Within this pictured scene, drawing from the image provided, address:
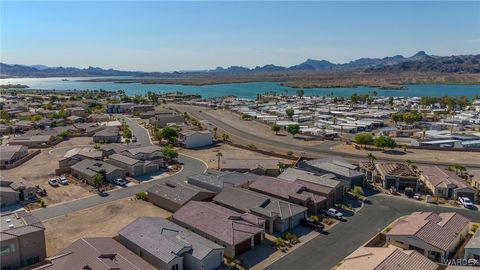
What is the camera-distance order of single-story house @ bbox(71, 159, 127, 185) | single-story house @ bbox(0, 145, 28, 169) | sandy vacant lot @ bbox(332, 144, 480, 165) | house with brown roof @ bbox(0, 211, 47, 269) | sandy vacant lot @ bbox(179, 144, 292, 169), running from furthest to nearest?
sandy vacant lot @ bbox(332, 144, 480, 165) → sandy vacant lot @ bbox(179, 144, 292, 169) → single-story house @ bbox(0, 145, 28, 169) → single-story house @ bbox(71, 159, 127, 185) → house with brown roof @ bbox(0, 211, 47, 269)

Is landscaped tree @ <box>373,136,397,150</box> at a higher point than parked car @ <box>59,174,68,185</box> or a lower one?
higher

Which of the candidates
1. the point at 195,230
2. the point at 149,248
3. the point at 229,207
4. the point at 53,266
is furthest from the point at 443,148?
the point at 53,266

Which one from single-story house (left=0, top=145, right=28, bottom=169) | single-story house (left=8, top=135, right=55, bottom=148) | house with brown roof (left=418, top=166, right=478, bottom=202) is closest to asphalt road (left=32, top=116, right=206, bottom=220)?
single-story house (left=0, top=145, right=28, bottom=169)

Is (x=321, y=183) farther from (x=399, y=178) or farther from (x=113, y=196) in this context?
(x=113, y=196)

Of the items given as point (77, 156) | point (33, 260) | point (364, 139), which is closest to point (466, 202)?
point (364, 139)

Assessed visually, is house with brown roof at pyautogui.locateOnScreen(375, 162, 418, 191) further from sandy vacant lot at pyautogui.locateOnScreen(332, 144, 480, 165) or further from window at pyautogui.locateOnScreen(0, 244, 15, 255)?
window at pyautogui.locateOnScreen(0, 244, 15, 255)

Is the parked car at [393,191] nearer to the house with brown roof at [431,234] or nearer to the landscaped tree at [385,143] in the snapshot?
the house with brown roof at [431,234]

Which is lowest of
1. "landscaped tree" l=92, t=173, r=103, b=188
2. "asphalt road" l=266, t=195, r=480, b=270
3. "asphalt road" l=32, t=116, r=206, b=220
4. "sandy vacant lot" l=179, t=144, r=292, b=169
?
"asphalt road" l=266, t=195, r=480, b=270

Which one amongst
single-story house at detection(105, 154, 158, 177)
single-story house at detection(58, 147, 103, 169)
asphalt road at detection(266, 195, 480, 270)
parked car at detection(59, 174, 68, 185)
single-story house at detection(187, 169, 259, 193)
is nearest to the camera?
asphalt road at detection(266, 195, 480, 270)

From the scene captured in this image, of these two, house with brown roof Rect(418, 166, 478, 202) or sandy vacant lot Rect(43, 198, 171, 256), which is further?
house with brown roof Rect(418, 166, 478, 202)
